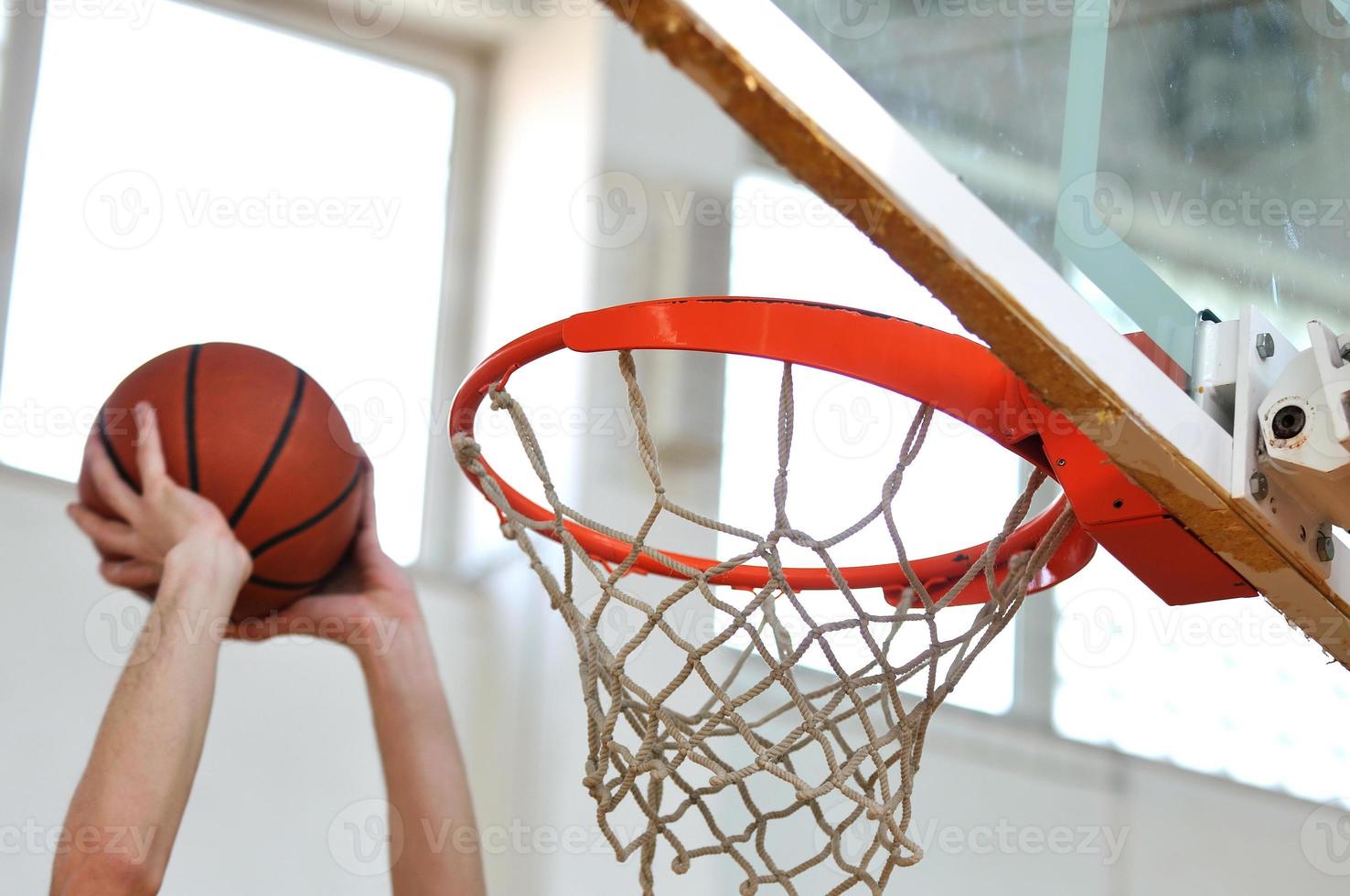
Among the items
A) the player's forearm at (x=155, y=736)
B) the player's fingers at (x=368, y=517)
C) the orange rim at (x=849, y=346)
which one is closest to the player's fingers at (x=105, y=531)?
the player's forearm at (x=155, y=736)

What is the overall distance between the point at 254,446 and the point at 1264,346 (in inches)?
50.3

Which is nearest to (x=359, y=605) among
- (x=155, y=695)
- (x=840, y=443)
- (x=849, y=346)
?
(x=155, y=695)

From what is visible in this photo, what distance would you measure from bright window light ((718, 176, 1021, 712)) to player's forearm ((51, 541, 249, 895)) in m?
0.87

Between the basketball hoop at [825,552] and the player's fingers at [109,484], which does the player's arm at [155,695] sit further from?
the basketball hoop at [825,552]

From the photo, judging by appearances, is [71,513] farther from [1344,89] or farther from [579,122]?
[1344,89]

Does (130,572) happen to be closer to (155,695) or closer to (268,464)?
(155,695)

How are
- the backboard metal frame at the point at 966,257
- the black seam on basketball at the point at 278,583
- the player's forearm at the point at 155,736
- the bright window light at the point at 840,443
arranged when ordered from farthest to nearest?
the bright window light at the point at 840,443 < the black seam on basketball at the point at 278,583 < the player's forearm at the point at 155,736 < the backboard metal frame at the point at 966,257

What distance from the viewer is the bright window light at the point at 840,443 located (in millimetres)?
2547

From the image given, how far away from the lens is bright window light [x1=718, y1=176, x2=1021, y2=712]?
8.36 feet

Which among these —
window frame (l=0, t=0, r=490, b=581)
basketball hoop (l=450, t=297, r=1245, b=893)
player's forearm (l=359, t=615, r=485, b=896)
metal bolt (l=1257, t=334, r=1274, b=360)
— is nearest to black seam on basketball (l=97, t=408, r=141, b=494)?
window frame (l=0, t=0, r=490, b=581)

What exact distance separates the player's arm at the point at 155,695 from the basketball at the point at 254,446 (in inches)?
1.1

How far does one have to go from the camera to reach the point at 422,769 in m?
2.22

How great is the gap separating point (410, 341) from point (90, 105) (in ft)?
2.11

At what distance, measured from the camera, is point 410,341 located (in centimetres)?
259
